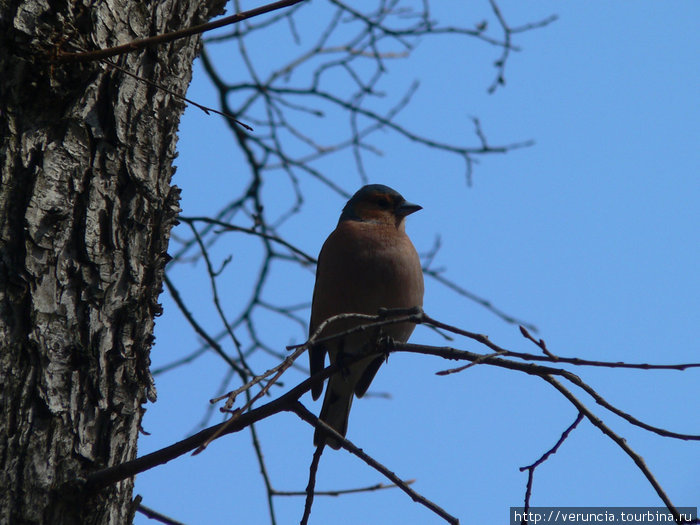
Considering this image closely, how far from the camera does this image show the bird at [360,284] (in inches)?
171

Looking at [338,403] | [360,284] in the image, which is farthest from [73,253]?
[338,403]

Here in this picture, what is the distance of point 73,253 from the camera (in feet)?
7.97

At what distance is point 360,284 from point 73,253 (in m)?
2.15

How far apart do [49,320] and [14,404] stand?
0.87ft

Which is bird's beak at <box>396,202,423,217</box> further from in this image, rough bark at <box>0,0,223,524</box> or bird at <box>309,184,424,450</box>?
rough bark at <box>0,0,223,524</box>

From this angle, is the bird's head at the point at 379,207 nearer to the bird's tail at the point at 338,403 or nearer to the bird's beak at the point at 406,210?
the bird's beak at the point at 406,210

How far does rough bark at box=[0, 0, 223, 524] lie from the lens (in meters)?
2.25

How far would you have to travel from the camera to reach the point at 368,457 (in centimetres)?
237

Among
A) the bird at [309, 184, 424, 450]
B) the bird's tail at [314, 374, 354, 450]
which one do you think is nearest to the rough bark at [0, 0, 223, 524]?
the bird at [309, 184, 424, 450]

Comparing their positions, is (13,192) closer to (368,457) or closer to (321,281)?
(368,457)

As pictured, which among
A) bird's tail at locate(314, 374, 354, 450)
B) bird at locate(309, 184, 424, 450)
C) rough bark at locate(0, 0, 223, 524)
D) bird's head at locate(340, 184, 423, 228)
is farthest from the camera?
bird's head at locate(340, 184, 423, 228)

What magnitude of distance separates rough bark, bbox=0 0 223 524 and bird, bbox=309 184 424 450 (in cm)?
159

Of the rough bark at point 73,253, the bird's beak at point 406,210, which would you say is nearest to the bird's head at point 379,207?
the bird's beak at point 406,210

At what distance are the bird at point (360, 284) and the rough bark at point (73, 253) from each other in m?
1.59
